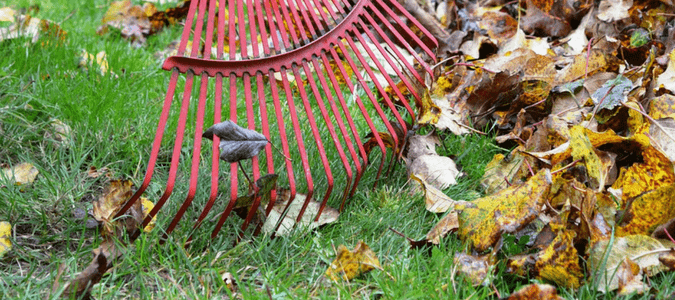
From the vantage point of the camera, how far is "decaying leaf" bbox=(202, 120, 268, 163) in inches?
59.5

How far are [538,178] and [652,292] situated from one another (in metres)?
0.35

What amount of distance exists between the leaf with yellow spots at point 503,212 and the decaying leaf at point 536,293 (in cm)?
22

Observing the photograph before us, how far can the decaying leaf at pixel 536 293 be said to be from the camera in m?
1.33

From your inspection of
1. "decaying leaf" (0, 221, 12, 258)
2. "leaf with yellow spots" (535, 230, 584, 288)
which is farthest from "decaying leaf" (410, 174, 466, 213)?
"decaying leaf" (0, 221, 12, 258)

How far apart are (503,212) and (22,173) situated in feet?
4.53

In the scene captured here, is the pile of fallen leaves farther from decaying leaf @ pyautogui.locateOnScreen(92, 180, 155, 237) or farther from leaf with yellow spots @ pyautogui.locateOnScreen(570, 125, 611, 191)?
decaying leaf @ pyautogui.locateOnScreen(92, 180, 155, 237)

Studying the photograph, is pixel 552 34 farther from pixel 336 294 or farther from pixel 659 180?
pixel 336 294

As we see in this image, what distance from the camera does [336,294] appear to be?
4.95 ft

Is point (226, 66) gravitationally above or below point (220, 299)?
above

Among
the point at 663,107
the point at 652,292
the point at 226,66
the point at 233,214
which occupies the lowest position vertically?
the point at 652,292

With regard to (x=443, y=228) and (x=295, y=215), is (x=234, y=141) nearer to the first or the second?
(x=295, y=215)

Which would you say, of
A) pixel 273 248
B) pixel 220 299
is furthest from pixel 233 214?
pixel 220 299

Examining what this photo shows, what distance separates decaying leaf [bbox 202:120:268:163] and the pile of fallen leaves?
1.63 feet

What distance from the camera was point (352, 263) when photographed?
153 centimetres
